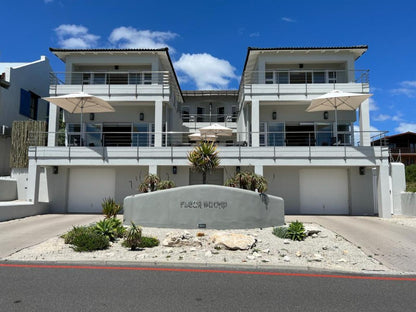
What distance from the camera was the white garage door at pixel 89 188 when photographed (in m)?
18.5

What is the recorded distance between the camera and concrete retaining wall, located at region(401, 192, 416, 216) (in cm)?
1641

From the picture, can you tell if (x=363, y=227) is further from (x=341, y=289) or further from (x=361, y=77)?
(x=361, y=77)

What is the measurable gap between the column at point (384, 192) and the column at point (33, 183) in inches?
671

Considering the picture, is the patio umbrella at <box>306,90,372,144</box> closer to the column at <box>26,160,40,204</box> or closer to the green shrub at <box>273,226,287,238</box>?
the green shrub at <box>273,226,287,238</box>

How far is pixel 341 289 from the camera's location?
5.75m

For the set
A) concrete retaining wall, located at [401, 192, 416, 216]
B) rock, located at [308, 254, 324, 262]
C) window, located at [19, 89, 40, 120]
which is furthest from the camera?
window, located at [19, 89, 40, 120]

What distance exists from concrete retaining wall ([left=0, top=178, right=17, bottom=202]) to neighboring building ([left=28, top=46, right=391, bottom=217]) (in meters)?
1.56

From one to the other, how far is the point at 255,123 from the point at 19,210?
12.5 m

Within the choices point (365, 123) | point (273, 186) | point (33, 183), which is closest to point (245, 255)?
point (273, 186)

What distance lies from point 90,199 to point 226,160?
822 centimetres

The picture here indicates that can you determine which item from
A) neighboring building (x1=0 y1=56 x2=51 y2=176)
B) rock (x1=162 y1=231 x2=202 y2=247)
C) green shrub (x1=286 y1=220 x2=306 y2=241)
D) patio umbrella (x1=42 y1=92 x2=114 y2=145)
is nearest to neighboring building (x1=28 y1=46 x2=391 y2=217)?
patio umbrella (x1=42 y1=92 x2=114 y2=145)

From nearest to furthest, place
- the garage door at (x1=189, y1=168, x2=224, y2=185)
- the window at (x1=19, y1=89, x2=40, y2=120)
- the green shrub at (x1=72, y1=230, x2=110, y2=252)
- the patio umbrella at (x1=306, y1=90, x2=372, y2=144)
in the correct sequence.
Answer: the green shrub at (x1=72, y1=230, x2=110, y2=252) < the patio umbrella at (x1=306, y1=90, x2=372, y2=144) < the garage door at (x1=189, y1=168, x2=224, y2=185) < the window at (x1=19, y1=89, x2=40, y2=120)

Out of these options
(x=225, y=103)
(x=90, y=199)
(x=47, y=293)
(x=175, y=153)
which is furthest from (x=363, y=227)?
(x=225, y=103)

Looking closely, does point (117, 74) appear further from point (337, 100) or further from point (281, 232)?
point (281, 232)
